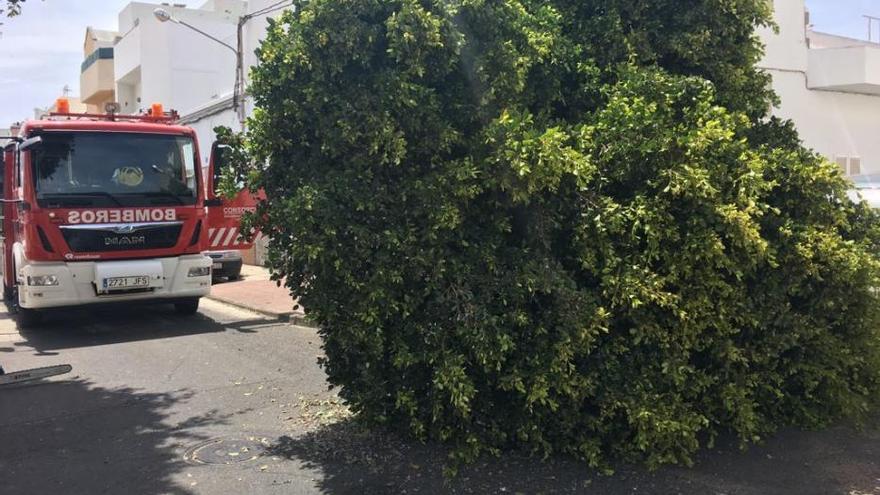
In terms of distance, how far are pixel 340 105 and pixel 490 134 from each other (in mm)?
934

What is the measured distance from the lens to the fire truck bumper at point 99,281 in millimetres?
8977

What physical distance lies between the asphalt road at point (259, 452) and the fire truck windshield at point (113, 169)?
7.99ft

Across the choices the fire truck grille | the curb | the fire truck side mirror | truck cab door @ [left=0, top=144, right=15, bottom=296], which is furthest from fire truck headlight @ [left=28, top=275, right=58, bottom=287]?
the curb

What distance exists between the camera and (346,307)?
4.25 m

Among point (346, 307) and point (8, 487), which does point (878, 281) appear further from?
point (8, 487)

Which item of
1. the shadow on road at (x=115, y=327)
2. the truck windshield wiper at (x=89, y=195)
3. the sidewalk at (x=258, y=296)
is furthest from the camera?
the sidewalk at (x=258, y=296)

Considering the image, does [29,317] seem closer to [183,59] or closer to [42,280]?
[42,280]

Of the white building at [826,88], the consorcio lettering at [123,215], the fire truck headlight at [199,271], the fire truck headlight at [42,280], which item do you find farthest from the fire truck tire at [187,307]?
the white building at [826,88]

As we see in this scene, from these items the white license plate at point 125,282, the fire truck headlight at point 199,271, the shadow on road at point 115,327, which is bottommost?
the shadow on road at point 115,327

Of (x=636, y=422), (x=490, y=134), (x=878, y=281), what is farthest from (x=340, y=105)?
(x=878, y=281)

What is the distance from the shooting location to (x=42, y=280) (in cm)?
895

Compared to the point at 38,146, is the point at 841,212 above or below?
below

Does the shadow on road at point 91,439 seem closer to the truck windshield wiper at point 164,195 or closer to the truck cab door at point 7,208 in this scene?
the truck windshield wiper at point 164,195

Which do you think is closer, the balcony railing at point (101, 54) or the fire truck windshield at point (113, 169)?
the fire truck windshield at point (113, 169)
